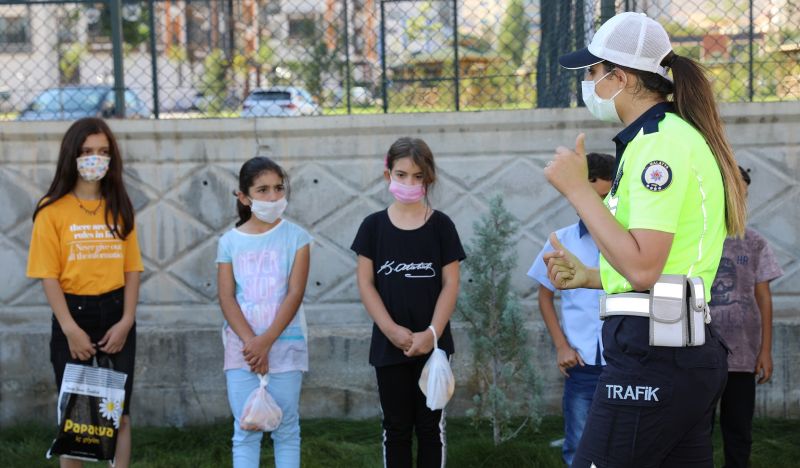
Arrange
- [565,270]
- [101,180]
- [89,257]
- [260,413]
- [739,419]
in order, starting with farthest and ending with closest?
[101,180]
[89,257]
[739,419]
[260,413]
[565,270]

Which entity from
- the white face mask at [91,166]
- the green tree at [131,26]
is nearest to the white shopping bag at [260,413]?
the white face mask at [91,166]

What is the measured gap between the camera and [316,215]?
6.39 m

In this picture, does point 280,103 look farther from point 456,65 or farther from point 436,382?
point 436,382

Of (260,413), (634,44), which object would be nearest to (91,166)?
(260,413)

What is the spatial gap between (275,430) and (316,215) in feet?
6.15

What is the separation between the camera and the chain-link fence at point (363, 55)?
6289 mm

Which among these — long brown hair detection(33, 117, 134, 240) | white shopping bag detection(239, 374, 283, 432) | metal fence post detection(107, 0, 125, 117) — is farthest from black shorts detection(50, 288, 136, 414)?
metal fence post detection(107, 0, 125, 117)

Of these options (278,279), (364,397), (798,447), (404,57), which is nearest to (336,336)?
(364,397)

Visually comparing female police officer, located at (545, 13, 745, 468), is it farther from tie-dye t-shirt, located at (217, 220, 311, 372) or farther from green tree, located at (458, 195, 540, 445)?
green tree, located at (458, 195, 540, 445)

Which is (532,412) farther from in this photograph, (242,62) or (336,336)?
(242,62)

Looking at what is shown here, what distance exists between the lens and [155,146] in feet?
21.1

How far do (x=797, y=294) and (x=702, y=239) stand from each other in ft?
12.5

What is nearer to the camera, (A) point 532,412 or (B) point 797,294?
(A) point 532,412

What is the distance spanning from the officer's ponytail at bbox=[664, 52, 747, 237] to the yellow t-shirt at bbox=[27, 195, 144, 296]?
126 inches
